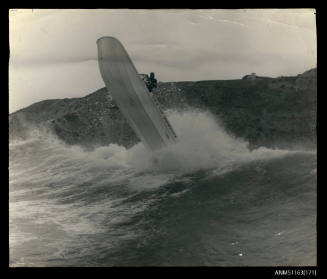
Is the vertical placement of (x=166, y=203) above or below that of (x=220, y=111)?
below

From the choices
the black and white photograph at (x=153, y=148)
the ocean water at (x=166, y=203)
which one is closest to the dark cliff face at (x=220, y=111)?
the black and white photograph at (x=153, y=148)

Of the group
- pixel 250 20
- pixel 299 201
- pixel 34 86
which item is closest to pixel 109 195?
pixel 34 86

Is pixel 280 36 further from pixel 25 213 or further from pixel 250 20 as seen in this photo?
pixel 25 213

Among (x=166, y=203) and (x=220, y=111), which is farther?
(x=220, y=111)

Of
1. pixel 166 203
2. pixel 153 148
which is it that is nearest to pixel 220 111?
pixel 153 148

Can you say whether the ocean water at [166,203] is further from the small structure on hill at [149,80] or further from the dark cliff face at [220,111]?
the small structure on hill at [149,80]

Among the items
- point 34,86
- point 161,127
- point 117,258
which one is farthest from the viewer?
point 161,127

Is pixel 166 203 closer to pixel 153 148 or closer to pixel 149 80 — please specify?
pixel 153 148

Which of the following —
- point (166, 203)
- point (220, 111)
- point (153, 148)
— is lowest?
point (166, 203)
